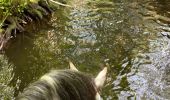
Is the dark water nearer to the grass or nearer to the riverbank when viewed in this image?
the riverbank

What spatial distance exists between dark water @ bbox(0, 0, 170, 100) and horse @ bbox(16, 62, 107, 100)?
150 inches

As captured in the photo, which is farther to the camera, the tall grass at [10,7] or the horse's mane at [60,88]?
the tall grass at [10,7]

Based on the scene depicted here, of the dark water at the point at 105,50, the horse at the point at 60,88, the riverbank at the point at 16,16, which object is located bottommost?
the dark water at the point at 105,50

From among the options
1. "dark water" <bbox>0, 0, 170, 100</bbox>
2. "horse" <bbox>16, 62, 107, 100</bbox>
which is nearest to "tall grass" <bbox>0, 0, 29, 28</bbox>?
"dark water" <bbox>0, 0, 170, 100</bbox>

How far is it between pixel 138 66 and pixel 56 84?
5.21 meters

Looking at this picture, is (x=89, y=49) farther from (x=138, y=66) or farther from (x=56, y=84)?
(x=56, y=84)

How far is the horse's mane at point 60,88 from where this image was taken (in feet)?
6.86

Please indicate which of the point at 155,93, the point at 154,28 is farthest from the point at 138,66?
the point at 154,28

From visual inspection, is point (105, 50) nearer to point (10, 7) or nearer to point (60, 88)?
A: point (10, 7)

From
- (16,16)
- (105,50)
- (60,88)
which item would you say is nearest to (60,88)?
(60,88)

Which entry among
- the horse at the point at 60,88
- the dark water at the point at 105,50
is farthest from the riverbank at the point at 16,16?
the horse at the point at 60,88

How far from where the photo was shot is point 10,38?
8883mm

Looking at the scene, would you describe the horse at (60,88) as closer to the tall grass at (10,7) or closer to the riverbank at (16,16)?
the riverbank at (16,16)

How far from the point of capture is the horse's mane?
209cm
